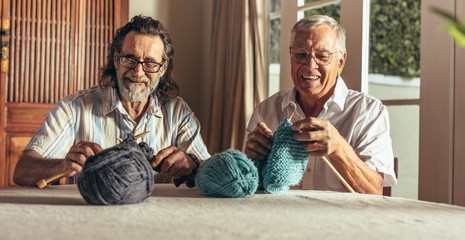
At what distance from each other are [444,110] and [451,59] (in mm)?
192

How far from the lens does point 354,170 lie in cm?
163

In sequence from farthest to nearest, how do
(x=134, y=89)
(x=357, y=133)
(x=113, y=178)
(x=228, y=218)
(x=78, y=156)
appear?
(x=134, y=89) → (x=357, y=133) → (x=78, y=156) → (x=113, y=178) → (x=228, y=218)

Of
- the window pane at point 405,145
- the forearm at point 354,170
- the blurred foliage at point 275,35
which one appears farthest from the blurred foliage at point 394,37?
the forearm at point 354,170

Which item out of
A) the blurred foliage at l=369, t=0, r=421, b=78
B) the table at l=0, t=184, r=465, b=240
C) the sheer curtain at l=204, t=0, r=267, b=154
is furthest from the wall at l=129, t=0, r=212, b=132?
the table at l=0, t=184, r=465, b=240

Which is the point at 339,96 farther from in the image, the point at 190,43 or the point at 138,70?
the point at 190,43

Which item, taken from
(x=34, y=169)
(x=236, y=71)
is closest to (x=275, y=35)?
(x=236, y=71)

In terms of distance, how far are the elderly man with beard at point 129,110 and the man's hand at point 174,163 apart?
247 millimetres

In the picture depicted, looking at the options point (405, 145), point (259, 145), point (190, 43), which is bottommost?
point (405, 145)

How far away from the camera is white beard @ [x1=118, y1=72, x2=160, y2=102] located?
2.00 metres

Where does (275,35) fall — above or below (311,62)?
above

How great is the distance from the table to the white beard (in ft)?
2.38

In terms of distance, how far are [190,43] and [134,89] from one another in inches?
69.6

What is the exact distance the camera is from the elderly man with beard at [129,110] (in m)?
1.95

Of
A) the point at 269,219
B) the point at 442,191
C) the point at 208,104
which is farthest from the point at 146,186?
the point at 208,104
